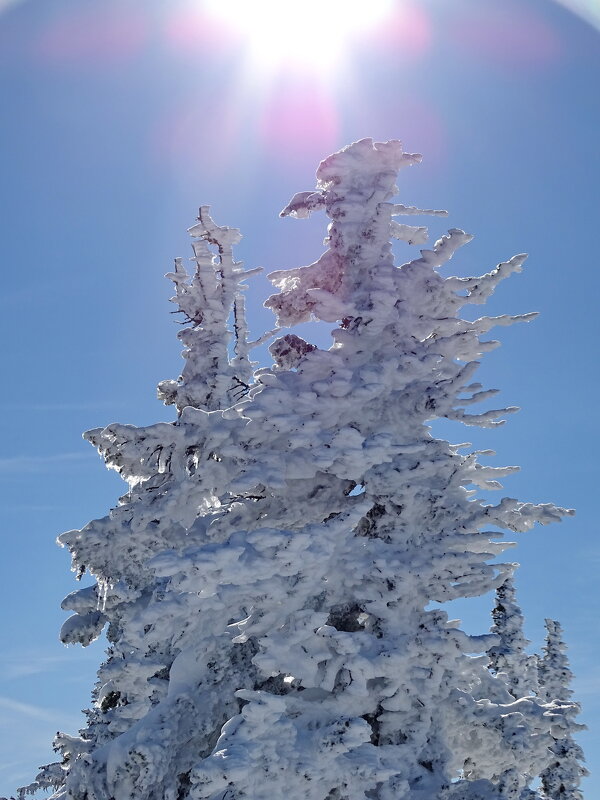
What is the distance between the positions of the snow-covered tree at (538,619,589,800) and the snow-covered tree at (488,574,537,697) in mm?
1728

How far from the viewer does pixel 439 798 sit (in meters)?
9.29

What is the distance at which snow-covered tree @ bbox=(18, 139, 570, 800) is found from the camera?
8.81 metres

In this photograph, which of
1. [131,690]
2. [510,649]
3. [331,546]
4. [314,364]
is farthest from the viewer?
[510,649]

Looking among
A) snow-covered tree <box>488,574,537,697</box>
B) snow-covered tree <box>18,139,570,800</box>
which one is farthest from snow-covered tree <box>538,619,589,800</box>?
snow-covered tree <box>18,139,570,800</box>

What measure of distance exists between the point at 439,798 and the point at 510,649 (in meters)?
19.8

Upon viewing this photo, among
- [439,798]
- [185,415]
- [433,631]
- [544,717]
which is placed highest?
[185,415]

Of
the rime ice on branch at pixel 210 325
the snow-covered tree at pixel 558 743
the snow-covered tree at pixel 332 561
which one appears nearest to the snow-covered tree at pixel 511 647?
the snow-covered tree at pixel 558 743

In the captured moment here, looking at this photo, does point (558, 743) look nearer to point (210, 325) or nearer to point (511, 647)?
point (511, 647)

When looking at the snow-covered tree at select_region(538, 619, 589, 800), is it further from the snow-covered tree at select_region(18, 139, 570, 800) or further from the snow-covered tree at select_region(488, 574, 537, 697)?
the snow-covered tree at select_region(18, 139, 570, 800)

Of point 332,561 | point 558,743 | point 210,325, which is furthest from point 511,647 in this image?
point 332,561

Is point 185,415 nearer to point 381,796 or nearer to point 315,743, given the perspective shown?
point 315,743

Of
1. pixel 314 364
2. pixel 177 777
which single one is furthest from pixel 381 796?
pixel 314 364

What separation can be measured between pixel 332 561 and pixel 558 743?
77.4 ft

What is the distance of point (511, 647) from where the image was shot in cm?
2756
